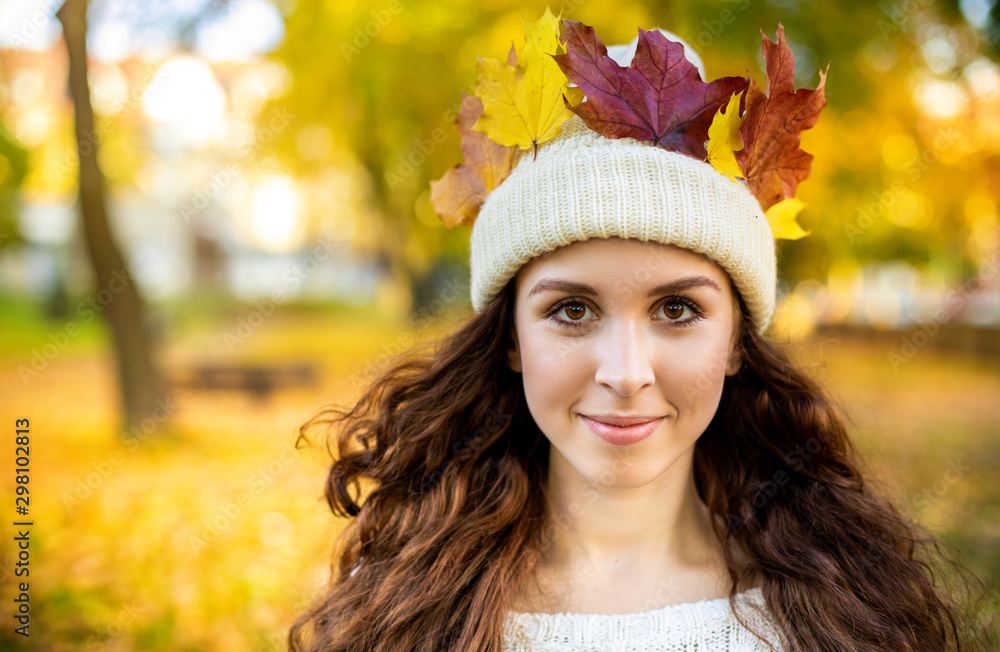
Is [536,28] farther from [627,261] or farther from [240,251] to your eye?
[240,251]

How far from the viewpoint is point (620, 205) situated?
164cm

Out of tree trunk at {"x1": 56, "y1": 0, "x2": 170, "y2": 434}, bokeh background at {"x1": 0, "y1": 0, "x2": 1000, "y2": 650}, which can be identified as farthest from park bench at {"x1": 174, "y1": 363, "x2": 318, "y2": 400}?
tree trunk at {"x1": 56, "y1": 0, "x2": 170, "y2": 434}

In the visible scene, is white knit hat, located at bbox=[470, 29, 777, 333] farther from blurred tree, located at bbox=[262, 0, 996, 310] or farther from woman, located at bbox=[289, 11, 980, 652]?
blurred tree, located at bbox=[262, 0, 996, 310]

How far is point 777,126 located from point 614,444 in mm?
941

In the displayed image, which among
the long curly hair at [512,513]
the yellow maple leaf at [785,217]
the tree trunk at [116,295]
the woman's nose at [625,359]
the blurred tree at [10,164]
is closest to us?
the woman's nose at [625,359]

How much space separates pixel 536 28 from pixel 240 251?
3043 cm

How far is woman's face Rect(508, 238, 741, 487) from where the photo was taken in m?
1.64

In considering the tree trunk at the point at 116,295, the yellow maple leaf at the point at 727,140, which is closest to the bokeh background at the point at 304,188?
→ the tree trunk at the point at 116,295

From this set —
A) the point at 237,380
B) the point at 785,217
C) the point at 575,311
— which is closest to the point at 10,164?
the point at 237,380

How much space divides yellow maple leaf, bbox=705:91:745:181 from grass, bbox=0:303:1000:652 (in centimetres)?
97

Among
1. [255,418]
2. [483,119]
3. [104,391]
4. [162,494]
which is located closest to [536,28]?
[483,119]

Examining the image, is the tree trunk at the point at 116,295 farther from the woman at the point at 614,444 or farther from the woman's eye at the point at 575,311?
the woman's eye at the point at 575,311

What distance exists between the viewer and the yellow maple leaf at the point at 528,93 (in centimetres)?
177

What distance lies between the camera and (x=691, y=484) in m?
2.11
